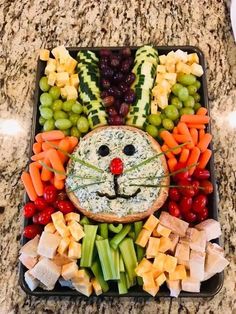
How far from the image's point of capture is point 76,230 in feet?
4.41

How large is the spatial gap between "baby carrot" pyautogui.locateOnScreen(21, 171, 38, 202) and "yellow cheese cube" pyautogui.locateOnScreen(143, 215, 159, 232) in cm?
36

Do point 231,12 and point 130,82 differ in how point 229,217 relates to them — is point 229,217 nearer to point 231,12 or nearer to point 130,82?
point 130,82

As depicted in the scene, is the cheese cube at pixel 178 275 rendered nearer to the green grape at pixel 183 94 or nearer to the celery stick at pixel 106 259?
the celery stick at pixel 106 259

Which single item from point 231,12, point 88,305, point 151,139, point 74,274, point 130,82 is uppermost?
point 231,12

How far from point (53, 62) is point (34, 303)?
805 mm

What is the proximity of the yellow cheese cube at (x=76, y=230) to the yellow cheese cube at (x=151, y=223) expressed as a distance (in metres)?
0.18

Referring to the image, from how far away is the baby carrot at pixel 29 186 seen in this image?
1.45 meters

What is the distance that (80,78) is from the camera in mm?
1607

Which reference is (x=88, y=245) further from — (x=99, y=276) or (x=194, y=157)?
(x=194, y=157)

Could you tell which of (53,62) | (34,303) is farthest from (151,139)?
(34,303)

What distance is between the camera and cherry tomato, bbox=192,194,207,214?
140 centimetres

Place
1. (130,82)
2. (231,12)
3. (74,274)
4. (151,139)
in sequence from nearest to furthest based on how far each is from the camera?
(74,274), (151,139), (130,82), (231,12)

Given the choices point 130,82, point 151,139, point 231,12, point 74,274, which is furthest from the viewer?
point 231,12

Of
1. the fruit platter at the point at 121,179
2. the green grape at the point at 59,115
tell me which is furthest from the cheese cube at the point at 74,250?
the green grape at the point at 59,115
